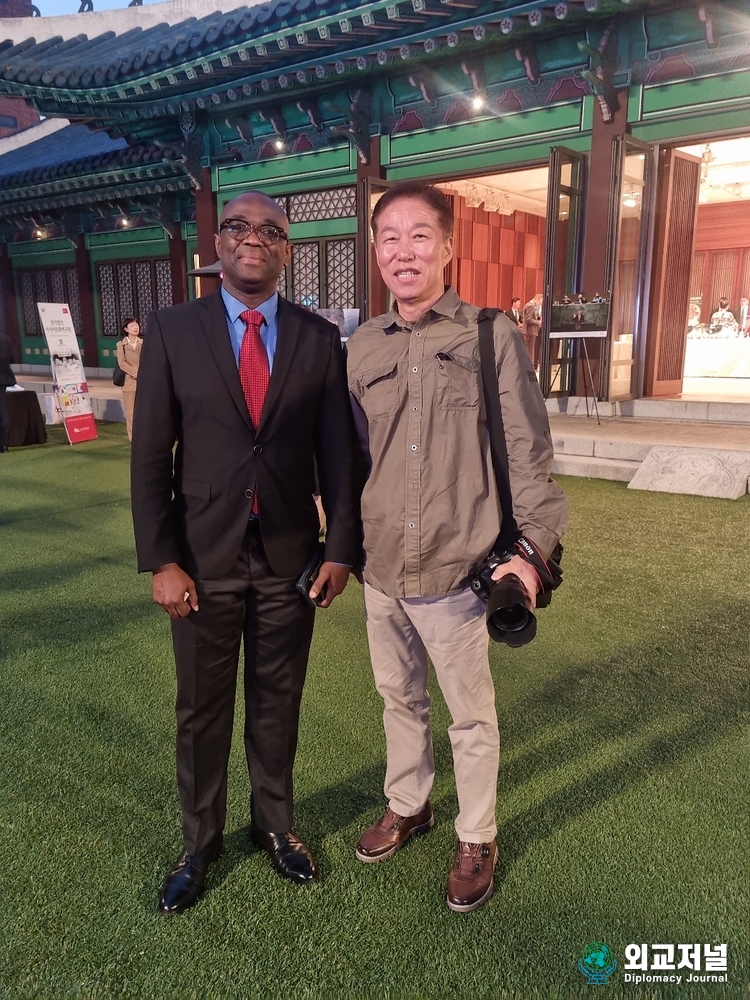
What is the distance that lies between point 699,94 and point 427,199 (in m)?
7.96

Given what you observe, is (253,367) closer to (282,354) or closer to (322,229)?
(282,354)

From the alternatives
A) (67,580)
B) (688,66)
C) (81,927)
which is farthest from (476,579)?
(688,66)

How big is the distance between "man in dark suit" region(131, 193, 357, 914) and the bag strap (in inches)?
15.8

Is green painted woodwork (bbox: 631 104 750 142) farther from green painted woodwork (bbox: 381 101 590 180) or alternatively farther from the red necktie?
the red necktie

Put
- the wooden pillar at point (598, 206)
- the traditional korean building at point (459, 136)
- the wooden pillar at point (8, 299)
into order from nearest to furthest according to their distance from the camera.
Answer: the traditional korean building at point (459, 136) < the wooden pillar at point (598, 206) < the wooden pillar at point (8, 299)

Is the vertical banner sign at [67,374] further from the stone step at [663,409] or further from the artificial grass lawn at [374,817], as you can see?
the stone step at [663,409]

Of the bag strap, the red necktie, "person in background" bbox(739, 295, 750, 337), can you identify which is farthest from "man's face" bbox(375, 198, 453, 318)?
"person in background" bbox(739, 295, 750, 337)

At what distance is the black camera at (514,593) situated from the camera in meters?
1.71

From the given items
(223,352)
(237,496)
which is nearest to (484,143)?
(223,352)

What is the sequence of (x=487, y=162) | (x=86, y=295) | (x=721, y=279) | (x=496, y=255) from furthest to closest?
(x=721, y=279) < (x=86, y=295) < (x=496, y=255) < (x=487, y=162)

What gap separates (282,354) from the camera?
1.90 metres

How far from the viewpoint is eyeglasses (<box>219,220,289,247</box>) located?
1.80 m

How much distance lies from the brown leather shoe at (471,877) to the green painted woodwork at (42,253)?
19.0 m

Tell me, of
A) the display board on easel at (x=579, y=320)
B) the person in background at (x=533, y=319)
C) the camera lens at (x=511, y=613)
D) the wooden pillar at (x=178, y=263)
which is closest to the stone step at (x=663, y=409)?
the display board on easel at (x=579, y=320)
